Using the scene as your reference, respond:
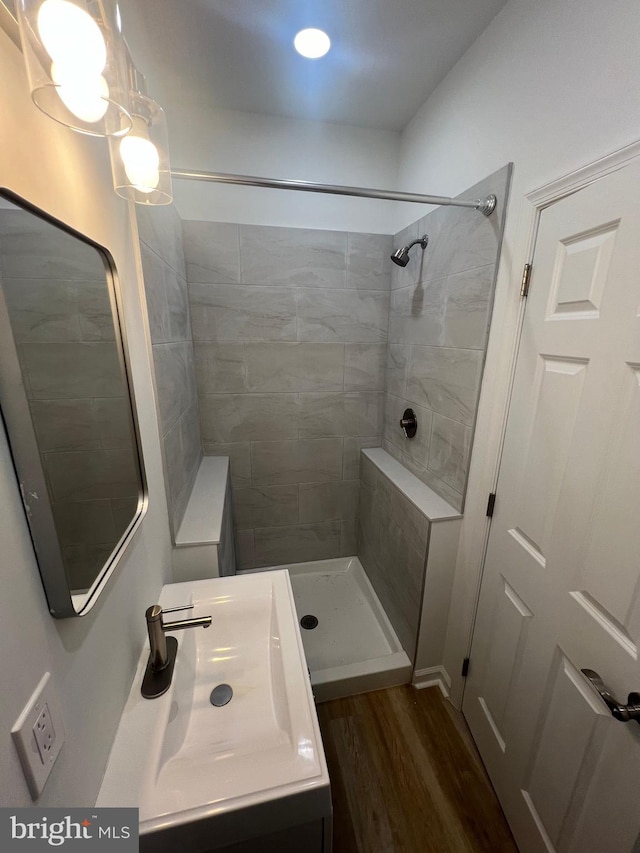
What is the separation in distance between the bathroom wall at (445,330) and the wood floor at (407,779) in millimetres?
1010

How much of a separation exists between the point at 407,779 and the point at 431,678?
1.46 feet

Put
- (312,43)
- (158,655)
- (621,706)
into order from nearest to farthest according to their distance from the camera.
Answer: (621,706) < (158,655) < (312,43)

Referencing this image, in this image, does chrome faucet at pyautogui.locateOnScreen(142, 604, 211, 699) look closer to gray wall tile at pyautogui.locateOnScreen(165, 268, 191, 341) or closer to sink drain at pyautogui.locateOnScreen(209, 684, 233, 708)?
sink drain at pyautogui.locateOnScreen(209, 684, 233, 708)

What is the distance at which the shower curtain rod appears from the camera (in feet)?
3.50

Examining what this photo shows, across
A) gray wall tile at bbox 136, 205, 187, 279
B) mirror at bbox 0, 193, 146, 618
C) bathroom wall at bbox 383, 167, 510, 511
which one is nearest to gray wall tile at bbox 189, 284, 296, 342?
gray wall tile at bbox 136, 205, 187, 279

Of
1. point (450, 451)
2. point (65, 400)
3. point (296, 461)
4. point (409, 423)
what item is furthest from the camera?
point (296, 461)

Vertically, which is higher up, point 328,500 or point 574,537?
point 574,537

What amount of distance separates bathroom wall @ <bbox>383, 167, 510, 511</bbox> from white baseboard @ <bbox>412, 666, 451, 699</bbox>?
893 millimetres

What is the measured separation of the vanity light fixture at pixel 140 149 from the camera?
0.76 meters

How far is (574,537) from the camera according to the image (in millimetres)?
905

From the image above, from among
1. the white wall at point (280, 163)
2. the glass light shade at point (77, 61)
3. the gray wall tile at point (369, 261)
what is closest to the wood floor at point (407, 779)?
the glass light shade at point (77, 61)

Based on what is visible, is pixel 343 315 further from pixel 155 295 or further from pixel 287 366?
pixel 155 295

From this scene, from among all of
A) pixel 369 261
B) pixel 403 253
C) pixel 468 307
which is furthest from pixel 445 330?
pixel 369 261

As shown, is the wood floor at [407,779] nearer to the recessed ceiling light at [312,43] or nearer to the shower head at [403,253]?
the shower head at [403,253]
